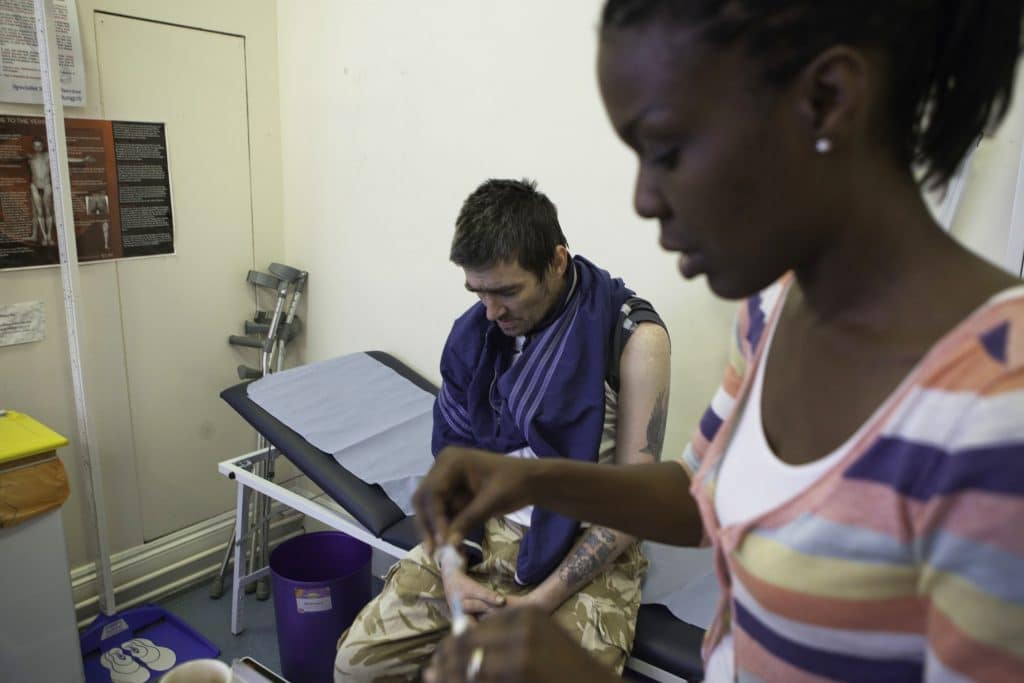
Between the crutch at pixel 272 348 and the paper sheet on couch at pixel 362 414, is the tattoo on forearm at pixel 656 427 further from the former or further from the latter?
the crutch at pixel 272 348

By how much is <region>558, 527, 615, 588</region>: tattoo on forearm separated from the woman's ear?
3.57ft

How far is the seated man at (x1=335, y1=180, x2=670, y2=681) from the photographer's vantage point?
1443 mm

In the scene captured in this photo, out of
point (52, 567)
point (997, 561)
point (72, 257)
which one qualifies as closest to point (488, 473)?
point (997, 561)

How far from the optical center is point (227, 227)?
2.52 meters

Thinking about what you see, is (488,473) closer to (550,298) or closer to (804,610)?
(804,610)

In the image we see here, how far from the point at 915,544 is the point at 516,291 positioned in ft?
3.69

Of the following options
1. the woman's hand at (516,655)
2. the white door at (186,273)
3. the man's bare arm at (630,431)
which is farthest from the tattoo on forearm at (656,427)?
the white door at (186,273)

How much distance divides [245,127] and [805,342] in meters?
2.36

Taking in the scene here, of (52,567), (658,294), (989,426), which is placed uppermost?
(989,426)

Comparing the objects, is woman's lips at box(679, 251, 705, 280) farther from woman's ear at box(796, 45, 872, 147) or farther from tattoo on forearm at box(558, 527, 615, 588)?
tattoo on forearm at box(558, 527, 615, 588)

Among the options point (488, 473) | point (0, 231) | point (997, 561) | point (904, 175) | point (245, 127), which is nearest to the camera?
point (997, 561)

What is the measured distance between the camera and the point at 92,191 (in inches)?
85.0

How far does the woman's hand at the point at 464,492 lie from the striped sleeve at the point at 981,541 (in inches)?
15.6

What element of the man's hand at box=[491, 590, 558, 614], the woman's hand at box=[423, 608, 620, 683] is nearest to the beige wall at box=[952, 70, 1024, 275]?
the man's hand at box=[491, 590, 558, 614]
